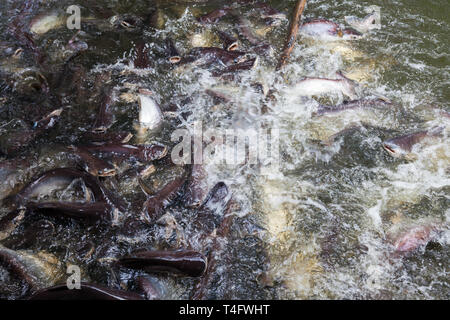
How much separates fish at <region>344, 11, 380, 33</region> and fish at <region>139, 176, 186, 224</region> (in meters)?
3.12

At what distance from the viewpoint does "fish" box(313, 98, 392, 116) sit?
12.3ft

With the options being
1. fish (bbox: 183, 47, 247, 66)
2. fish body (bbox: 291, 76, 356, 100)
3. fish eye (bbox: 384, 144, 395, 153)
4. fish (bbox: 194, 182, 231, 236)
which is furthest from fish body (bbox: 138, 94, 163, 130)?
fish eye (bbox: 384, 144, 395, 153)

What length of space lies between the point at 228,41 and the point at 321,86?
1.29 metres

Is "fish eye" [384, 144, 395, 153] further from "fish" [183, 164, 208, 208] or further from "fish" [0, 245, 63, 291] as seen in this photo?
"fish" [0, 245, 63, 291]

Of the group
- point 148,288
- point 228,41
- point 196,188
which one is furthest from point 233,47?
point 148,288

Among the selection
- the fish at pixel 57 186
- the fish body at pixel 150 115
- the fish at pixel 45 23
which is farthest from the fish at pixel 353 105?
the fish at pixel 45 23

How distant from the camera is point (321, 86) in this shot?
13.0 ft

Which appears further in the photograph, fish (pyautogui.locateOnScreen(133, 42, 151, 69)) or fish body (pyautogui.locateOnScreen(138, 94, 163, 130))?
fish (pyautogui.locateOnScreen(133, 42, 151, 69))

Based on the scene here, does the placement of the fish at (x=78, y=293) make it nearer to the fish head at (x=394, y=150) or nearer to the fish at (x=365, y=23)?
the fish head at (x=394, y=150)

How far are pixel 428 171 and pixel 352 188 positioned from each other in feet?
2.54

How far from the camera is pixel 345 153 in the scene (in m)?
3.48

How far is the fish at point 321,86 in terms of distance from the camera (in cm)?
396

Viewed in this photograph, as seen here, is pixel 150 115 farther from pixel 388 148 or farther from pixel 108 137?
pixel 388 148

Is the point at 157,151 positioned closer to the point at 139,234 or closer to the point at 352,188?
the point at 139,234
